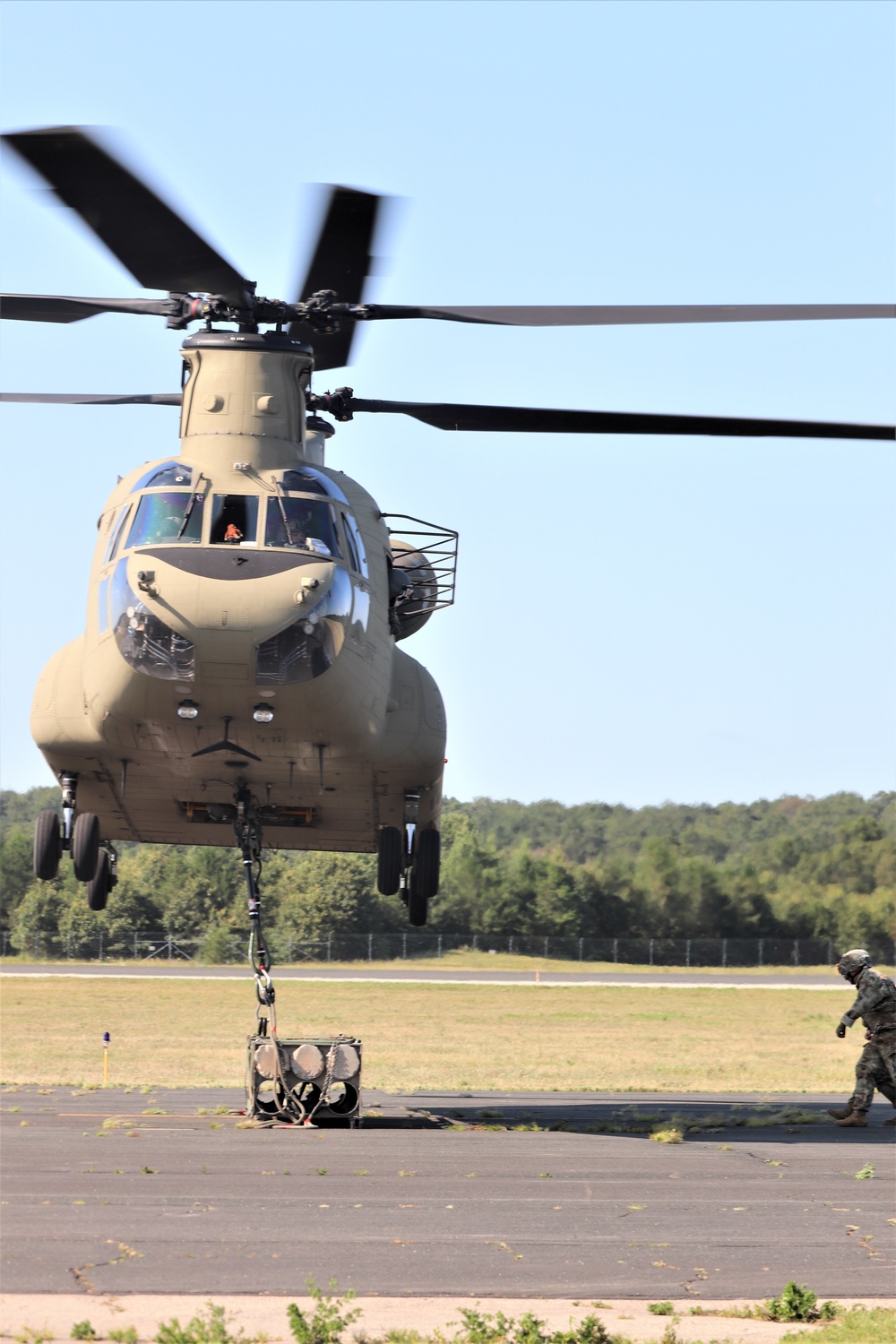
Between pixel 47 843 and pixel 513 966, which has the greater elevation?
pixel 47 843

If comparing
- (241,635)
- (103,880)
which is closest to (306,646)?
(241,635)

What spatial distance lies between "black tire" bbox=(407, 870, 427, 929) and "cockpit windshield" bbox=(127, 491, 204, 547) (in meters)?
5.49

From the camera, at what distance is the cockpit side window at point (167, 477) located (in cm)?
1504

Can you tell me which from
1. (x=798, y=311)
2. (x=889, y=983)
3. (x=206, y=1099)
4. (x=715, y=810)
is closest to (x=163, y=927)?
(x=206, y=1099)

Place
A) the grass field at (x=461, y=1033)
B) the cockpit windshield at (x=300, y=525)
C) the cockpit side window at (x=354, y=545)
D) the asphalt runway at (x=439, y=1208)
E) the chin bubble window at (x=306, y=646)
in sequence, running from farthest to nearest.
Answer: the grass field at (x=461, y=1033) < the cockpit side window at (x=354, y=545) < the cockpit windshield at (x=300, y=525) < the chin bubble window at (x=306, y=646) < the asphalt runway at (x=439, y=1208)

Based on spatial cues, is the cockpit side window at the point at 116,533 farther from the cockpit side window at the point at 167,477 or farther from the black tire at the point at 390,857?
the black tire at the point at 390,857

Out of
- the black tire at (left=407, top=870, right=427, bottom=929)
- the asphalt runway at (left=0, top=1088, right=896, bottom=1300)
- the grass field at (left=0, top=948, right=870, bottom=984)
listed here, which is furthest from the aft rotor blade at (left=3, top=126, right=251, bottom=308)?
the grass field at (left=0, top=948, right=870, bottom=984)

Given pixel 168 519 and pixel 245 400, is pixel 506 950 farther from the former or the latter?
pixel 168 519

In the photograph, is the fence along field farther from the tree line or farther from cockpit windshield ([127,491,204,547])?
cockpit windshield ([127,491,204,547])

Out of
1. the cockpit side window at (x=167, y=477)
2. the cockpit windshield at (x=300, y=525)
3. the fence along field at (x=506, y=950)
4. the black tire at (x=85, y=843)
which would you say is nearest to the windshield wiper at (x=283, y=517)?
the cockpit windshield at (x=300, y=525)

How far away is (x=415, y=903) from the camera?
720 inches

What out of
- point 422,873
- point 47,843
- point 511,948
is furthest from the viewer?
point 511,948

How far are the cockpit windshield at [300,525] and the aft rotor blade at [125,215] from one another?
2.17 m

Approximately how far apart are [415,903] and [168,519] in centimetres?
593
